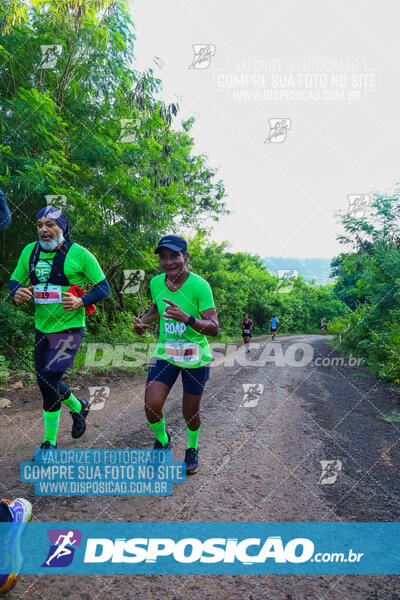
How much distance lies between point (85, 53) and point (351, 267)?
12365 millimetres

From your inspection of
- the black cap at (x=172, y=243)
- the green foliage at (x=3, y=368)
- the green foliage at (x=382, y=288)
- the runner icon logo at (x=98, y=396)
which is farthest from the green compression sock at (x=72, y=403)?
the green foliage at (x=382, y=288)

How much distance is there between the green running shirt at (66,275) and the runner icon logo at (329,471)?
274cm

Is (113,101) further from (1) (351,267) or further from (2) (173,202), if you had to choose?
(1) (351,267)

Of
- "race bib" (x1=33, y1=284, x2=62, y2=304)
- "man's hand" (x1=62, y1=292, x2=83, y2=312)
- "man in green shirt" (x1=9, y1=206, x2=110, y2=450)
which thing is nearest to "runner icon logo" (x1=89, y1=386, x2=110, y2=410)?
"man in green shirt" (x1=9, y1=206, x2=110, y2=450)

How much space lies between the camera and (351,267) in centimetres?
1508

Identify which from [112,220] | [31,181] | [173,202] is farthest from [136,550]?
[173,202]

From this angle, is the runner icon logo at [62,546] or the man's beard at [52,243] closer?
the runner icon logo at [62,546]

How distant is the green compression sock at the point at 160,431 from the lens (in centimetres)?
318

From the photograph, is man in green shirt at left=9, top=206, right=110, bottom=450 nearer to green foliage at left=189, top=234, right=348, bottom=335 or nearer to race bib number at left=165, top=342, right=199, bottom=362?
race bib number at left=165, top=342, right=199, bottom=362

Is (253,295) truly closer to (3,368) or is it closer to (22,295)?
(3,368)

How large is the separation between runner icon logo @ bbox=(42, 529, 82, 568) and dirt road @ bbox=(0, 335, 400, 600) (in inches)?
5.0

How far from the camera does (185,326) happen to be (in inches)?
123

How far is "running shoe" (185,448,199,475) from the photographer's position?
10.6 feet

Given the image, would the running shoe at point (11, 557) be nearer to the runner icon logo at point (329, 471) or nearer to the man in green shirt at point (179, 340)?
the man in green shirt at point (179, 340)
